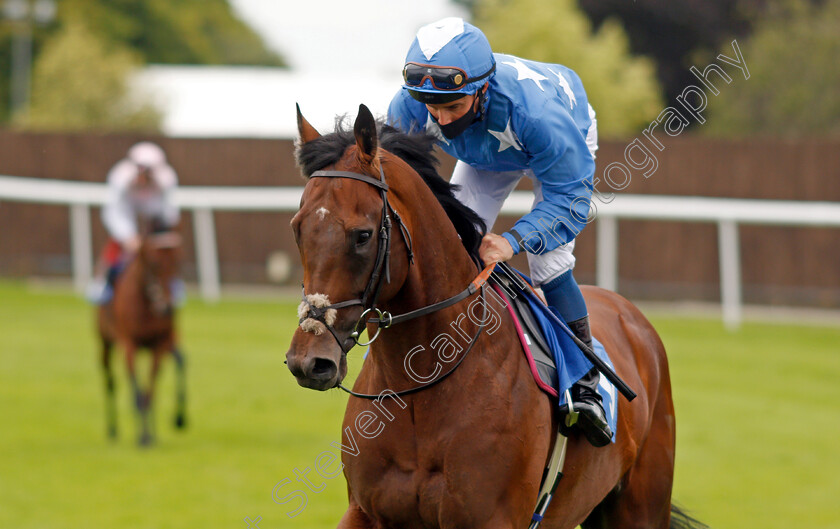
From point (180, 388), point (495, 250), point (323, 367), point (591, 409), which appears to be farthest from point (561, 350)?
point (180, 388)

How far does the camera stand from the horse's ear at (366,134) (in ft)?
9.02

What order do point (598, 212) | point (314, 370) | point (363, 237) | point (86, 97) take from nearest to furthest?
point (314, 370)
point (363, 237)
point (598, 212)
point (86, 97)

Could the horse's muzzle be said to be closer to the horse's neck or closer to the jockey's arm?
the horse's neck

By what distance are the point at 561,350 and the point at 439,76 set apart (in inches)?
37.9

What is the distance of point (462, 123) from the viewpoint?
316 centimetres

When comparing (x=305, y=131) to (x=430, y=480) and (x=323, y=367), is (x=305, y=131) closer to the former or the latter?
(x=323, y=367)

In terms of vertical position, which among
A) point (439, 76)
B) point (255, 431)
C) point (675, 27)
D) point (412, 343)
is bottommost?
point (255, 431)

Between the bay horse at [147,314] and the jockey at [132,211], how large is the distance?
122mm

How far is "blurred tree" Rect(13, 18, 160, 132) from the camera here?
2162cm

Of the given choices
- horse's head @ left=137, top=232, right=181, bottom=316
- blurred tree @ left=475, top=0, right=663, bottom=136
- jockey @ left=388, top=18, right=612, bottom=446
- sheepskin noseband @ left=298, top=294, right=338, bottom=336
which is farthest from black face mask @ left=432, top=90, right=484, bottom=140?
blurred tree @ left=475, top=0, right=663, bottom=136

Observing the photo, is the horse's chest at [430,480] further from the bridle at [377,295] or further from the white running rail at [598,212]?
the white running rail at [598,212]

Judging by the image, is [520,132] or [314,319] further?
[520,132]

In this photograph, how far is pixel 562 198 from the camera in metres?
3.20

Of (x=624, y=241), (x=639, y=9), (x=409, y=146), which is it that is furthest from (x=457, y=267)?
(x=639, y=9)
